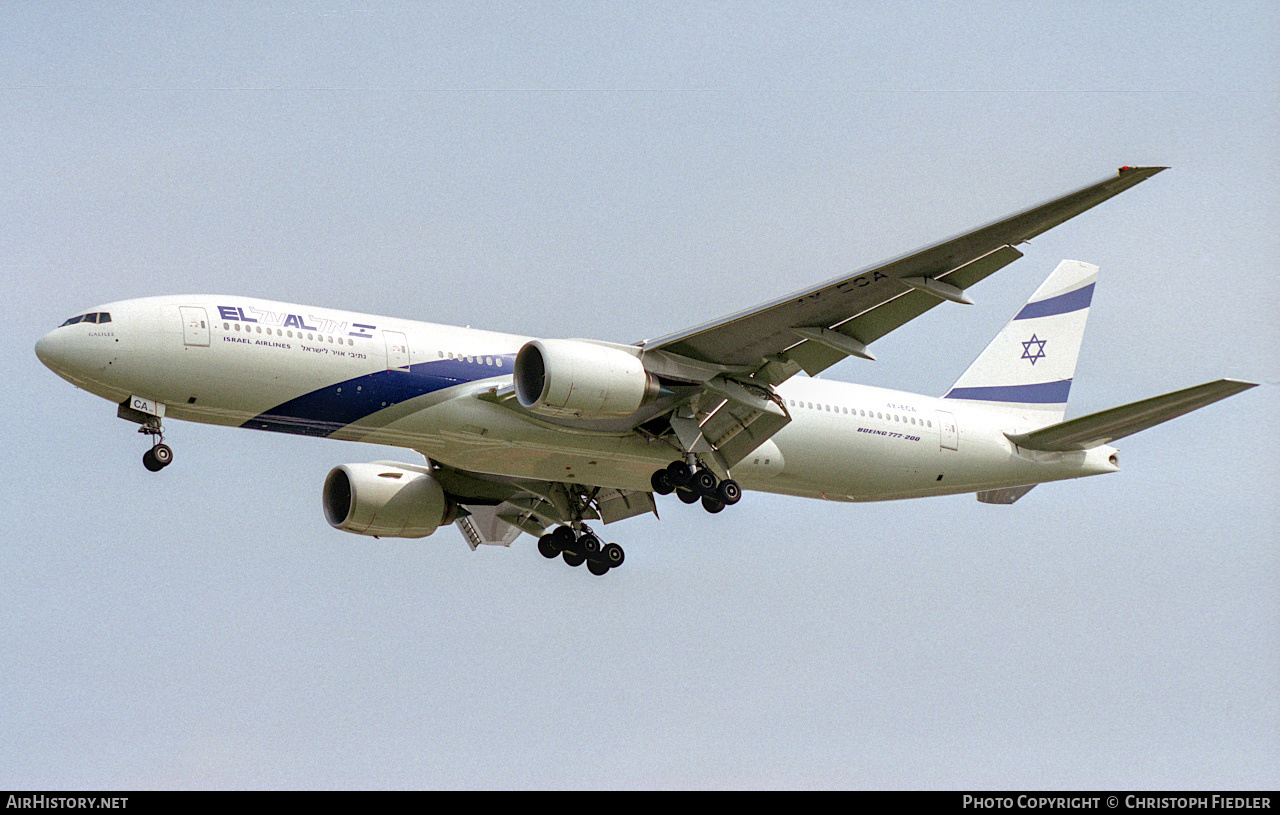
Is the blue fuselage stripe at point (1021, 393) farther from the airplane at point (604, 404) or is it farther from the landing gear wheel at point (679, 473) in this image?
the landing gear wheel at point (679, 473)

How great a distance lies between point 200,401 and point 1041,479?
19.2m

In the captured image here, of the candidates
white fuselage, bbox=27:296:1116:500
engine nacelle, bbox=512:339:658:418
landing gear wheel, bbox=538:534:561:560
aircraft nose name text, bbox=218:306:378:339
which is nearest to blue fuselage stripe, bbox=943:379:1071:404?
white fuselage, bbox=27:296:1116:500

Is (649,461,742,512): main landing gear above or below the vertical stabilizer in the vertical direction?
below

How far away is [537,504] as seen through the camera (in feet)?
119

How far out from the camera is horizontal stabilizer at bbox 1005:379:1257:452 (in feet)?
97.7

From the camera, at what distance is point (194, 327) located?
91.5 ft

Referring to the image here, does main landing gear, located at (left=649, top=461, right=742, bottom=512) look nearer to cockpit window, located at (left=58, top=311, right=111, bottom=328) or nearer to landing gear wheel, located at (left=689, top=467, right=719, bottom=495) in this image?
landing gear wheel, located at (left=689, top=467, right=719, bottom=495)

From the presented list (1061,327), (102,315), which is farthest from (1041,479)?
(102,315)

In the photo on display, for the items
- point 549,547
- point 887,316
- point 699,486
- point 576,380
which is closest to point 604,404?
point 576,380

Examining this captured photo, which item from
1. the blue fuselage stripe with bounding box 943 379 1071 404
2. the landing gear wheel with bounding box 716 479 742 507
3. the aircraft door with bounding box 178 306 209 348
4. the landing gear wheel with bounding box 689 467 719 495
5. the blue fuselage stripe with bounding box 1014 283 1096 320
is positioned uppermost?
the blue fuselage stripe with bounding box 1014 283 1096 320

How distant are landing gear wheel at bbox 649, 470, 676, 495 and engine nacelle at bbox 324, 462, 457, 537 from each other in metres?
6.04

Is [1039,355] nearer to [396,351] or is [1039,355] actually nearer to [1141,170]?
[1141,170]
